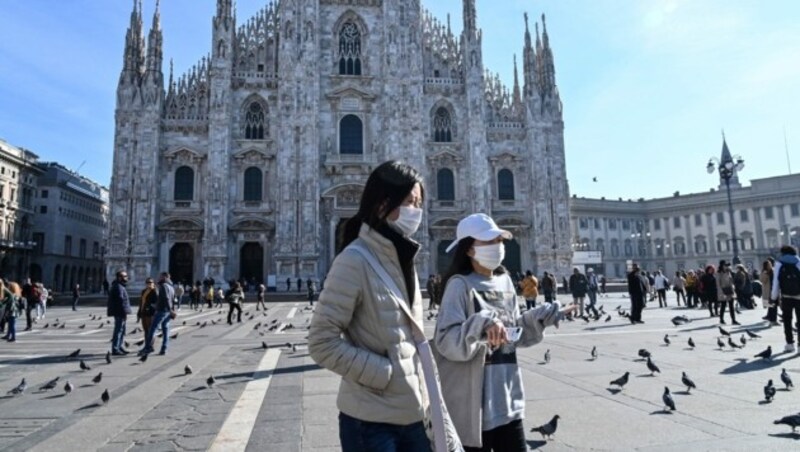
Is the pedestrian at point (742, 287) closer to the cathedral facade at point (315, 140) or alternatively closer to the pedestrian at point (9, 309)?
the cathedral facade at point (315, 140)

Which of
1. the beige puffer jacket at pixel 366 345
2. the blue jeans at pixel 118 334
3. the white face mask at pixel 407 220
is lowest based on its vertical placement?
the blue jeans at pixel 118 334

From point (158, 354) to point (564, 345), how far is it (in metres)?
7.71

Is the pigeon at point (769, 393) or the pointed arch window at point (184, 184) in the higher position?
the pointed arch window at point (184, 184)

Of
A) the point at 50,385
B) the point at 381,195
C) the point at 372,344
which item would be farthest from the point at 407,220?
the point at 50,385

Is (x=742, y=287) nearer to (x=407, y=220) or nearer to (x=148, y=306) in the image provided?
(x=148, y=306)

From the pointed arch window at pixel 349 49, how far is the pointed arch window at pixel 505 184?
12.2 m

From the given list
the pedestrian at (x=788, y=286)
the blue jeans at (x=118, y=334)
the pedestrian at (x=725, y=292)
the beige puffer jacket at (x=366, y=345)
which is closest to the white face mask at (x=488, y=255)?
the beige puffer jacket at (x=366, y=345)

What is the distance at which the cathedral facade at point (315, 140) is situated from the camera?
30.9 metres

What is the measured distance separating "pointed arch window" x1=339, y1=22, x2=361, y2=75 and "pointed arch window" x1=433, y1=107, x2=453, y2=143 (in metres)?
6.20

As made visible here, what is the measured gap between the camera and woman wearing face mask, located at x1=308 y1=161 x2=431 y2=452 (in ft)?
6.43

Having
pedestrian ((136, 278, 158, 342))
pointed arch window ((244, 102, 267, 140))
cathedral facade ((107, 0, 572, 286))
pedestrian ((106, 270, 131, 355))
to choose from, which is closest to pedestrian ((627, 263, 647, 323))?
pedestrian ((136, 278, 158, 342))

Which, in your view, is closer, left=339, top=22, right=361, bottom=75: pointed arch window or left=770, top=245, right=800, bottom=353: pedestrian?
left=770, top=245, right=800, bottom=353: pedestrian

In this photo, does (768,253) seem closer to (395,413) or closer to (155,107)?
(155,107)

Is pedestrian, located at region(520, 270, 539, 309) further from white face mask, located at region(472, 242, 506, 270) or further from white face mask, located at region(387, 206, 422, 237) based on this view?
white face mask, located at region(387, 206, 422, 237)
